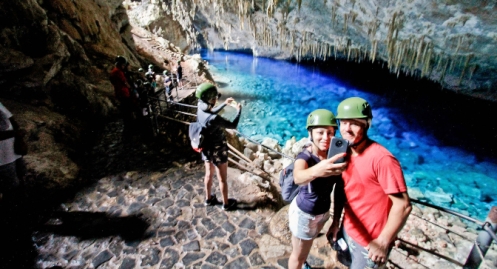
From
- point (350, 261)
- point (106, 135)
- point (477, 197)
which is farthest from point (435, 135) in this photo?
point (106, 135)

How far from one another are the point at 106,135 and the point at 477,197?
574 inches

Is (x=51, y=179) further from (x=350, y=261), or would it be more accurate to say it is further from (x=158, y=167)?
(x=350, y=261)

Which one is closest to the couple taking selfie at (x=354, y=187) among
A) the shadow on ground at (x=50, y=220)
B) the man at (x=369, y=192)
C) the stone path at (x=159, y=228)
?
the man at (x=369, y=192)

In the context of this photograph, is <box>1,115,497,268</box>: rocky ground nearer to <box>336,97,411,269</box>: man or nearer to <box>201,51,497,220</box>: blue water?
<box>336,97,411,269</box>: man

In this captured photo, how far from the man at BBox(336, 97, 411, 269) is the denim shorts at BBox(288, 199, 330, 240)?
25cm

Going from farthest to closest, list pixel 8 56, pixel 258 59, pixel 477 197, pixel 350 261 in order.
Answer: pixel 258 59
pixel 477 197
pixel 8 56
pixel 350 261

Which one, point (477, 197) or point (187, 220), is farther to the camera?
point (477, 197)

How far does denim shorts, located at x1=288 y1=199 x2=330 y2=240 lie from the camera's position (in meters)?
2.14

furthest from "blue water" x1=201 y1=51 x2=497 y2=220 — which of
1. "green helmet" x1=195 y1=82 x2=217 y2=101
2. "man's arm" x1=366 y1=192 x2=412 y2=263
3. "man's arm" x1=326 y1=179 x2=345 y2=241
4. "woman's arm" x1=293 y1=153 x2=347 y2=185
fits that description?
"woman's arm" x1=293 y1=153 x2=347 y2=185

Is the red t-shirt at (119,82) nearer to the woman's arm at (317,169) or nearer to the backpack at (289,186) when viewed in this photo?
the backpack at (289,186)

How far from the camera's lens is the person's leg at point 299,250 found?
2.29 m

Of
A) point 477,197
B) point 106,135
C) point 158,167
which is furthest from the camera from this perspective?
point 477,197

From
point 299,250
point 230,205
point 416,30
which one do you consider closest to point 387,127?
point 416,30

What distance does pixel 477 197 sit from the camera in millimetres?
10289
